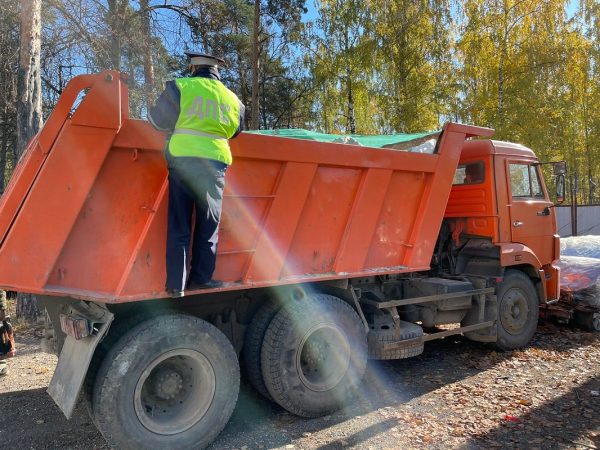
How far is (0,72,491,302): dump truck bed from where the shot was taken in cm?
304

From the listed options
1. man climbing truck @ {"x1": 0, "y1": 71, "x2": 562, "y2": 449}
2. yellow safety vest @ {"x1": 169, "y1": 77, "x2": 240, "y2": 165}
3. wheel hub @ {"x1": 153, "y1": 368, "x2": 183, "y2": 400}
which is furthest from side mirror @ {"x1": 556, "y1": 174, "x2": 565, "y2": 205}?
wheel hub @ {"x1": 153, "y1": 368, "x2": 183, "y2": 400}

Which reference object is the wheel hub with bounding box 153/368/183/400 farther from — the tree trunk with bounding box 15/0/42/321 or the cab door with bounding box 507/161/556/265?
the tree trunk with bounding box 15/0/42/321

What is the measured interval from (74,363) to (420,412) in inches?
115

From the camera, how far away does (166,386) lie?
3426mm

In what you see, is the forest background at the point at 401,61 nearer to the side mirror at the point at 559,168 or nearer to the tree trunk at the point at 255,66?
the tree trunk at the point at 255,66

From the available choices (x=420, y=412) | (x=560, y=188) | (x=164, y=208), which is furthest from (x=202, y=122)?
(x=560, y=188)

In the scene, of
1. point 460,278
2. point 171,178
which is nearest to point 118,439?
point 171,178

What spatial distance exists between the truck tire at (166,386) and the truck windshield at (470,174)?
378 centimetres

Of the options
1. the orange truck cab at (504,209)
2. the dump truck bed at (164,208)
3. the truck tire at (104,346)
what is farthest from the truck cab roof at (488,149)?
the truck tire at (104,346)

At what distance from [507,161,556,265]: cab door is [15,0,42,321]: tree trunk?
6.87 m

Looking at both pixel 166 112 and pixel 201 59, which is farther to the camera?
pixel 201 59

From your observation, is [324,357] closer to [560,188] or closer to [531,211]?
[531,211]

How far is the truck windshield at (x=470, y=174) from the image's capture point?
5848 millimetres

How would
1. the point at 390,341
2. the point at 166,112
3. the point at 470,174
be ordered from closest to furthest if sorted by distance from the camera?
the point at 166,112, the point at 390,341, the point at 470,174
